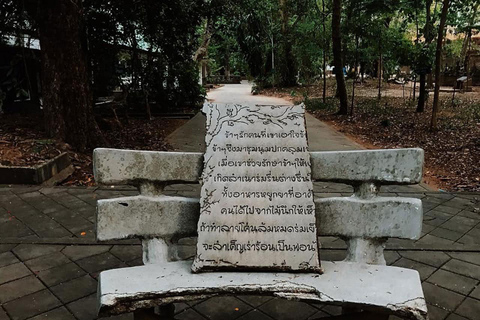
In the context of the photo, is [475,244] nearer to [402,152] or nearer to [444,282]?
[444,282]

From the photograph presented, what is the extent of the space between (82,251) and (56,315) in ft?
3.23

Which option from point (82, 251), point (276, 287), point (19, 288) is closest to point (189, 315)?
point (276, 287)

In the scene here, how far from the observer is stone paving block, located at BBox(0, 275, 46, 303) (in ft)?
9.14

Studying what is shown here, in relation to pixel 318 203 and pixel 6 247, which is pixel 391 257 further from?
pixel 6 247

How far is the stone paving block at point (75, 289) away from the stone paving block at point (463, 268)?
2.69 meters

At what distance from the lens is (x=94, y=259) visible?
3383 millimetres

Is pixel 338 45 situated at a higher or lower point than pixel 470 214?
higher

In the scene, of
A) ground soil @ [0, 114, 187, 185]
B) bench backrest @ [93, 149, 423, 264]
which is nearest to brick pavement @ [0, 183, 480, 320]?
bench backrest @ [93, 149, 423, 264]

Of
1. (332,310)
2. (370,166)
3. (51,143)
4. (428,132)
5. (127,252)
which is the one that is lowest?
(332,310)

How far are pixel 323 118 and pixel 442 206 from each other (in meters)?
8.82

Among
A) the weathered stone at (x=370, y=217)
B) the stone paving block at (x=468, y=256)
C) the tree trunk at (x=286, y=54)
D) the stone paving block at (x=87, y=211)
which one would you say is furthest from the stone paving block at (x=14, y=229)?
the tree trunk at (x=286, y=54)

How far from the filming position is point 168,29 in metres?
10.9

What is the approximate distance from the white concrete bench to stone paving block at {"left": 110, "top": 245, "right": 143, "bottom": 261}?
114cm

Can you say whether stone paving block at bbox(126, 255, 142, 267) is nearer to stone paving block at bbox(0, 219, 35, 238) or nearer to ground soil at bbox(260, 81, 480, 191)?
stone paving block at bbox(0, 219, 35, 238)
